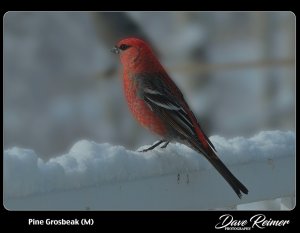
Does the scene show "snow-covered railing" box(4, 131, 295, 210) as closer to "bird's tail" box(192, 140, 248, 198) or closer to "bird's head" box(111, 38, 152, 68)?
"bird's tail" box(192, 140, 248, 198)

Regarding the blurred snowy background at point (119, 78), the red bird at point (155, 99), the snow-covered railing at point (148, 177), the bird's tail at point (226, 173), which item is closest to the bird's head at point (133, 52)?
the red bird at point (155, 99)

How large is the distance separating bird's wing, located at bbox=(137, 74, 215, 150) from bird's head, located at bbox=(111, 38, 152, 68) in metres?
0.11

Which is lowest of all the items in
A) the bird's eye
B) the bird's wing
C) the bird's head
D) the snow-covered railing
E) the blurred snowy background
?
the snow-covered railing

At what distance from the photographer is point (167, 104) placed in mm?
4137

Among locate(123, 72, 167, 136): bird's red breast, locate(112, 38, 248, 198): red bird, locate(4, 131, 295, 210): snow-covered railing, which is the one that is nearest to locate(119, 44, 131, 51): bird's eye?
locate(112, 38, 248, 198): red bird

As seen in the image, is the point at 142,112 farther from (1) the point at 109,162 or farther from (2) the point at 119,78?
(2) the point at 119,78

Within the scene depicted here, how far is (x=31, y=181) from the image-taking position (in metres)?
2.83

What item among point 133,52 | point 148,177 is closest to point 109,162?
point 148,177

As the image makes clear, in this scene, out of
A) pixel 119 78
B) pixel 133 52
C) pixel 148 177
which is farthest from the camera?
pixel 119 78

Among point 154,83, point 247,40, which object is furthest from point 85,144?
point 247,40

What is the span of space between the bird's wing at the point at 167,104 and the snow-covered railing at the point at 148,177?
0.15 m

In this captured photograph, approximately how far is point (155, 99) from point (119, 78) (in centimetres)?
573

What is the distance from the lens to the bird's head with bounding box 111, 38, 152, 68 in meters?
4.32

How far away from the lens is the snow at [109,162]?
2.85 metres
